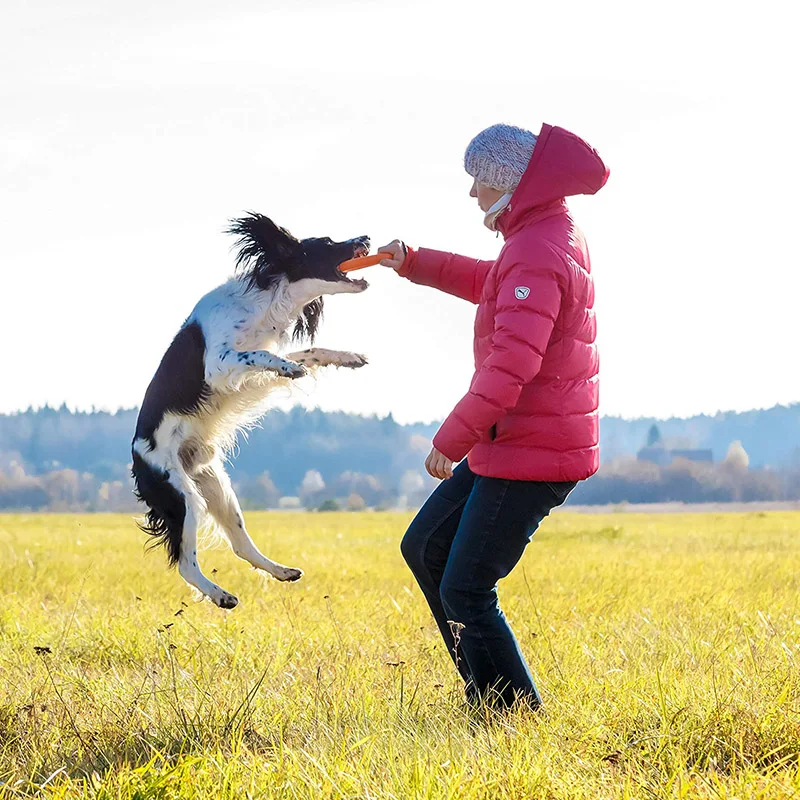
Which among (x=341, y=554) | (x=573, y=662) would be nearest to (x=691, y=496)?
(x=341, y=554)

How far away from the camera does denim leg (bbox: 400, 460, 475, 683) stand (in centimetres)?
428

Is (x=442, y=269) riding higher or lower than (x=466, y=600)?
higher

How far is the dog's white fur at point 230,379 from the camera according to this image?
5176 mm

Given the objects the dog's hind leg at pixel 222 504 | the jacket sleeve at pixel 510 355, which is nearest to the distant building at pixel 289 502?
the dog's hind leg at pixel 222 504

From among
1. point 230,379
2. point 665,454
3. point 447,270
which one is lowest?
point 665,454

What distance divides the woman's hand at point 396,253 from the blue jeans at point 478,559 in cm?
111

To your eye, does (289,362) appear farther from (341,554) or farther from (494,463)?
(341,554)

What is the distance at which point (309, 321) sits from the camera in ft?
18.8

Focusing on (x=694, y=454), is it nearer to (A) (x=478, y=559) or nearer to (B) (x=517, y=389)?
(A) (x=478, y=559)

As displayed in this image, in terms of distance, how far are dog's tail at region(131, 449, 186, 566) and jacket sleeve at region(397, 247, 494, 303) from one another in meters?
1.82

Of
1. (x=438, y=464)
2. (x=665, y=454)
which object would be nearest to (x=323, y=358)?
(x=438, y=464)

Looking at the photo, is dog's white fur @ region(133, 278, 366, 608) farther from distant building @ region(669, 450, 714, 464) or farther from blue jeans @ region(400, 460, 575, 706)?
distant building @ region(669, 450, 714, 464)

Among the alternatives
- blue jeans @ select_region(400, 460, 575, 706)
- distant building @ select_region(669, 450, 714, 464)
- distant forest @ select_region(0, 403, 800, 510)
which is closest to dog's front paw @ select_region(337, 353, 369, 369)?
blue jeans @ select_region(400, 460, 575, 706)

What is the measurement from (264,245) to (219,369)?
0.81 metres
